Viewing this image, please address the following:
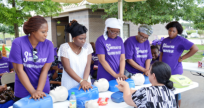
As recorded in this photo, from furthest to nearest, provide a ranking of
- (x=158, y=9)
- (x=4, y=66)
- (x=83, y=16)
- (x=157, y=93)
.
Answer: (x=83, y=16) < (x=158, y=9) < (x=4, y=66) < (x=157, y=93)

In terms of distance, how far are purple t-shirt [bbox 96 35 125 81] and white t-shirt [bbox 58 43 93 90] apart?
31 cm

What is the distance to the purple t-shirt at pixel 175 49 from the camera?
2996 millimetres

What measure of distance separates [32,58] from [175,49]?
243 cm

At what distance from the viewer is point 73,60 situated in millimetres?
2168

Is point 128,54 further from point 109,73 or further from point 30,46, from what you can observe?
point 30,46

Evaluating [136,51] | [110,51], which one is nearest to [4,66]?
[110,51]

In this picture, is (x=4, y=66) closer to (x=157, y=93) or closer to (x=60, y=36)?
(x=157, y=93)

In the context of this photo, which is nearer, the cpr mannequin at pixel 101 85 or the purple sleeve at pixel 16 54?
the purple sleeve at pixel 16 54

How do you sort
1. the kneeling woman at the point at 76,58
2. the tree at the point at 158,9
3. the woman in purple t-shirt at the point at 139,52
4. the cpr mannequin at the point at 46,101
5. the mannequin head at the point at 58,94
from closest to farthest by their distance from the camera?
1. the cpr mannequin at the point at 46,101
2. the mannequin head at the point at 58,94
3. the kneeling woman at the point at 76,58
4. the woman in purple t-shirt at the point at 139,52
5. the tree at the point at 158,9

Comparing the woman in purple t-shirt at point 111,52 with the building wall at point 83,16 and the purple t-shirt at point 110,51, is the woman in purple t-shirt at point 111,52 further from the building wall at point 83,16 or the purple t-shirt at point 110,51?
the building wall at point 83,16

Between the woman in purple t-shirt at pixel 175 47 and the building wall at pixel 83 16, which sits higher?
the building wall at pixel 83 16

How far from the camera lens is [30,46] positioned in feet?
5.96

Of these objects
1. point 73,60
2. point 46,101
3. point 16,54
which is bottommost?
point 46,101

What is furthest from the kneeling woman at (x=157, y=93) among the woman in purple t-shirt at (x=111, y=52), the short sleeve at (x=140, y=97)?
the woman in purple t-shirt at (x=111, y=52)
